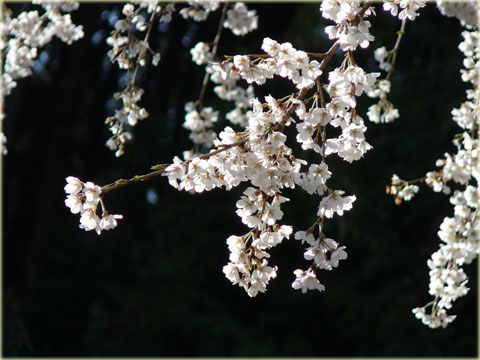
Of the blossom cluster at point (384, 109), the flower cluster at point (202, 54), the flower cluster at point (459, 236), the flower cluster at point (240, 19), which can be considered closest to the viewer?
the flower cluster at point (459, 236)

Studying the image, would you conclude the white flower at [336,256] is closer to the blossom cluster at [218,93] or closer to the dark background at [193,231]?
the blossom cluster at [218,93]

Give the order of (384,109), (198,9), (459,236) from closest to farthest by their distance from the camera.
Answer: (459,236) < (384,109) < (198,9)

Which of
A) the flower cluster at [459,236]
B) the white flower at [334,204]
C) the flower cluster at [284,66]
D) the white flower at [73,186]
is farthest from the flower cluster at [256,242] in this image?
the flower cluster at [459,236]

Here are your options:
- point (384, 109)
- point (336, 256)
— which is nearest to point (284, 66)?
point (336, 256)

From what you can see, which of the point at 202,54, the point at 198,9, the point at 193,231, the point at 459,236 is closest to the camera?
the point at 459,236

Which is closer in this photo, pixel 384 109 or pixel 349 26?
pixel 349 26

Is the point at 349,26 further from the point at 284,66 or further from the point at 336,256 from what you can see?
the point at 336,256

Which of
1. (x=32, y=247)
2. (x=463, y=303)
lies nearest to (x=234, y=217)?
(x=32, y=247)

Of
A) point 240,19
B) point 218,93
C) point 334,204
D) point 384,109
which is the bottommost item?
point 334,204

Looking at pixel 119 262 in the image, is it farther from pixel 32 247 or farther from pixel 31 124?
pixel 31 124

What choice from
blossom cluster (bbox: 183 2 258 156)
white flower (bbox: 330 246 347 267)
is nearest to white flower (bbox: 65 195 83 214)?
white flower (bbox: 330 246 347 267)
